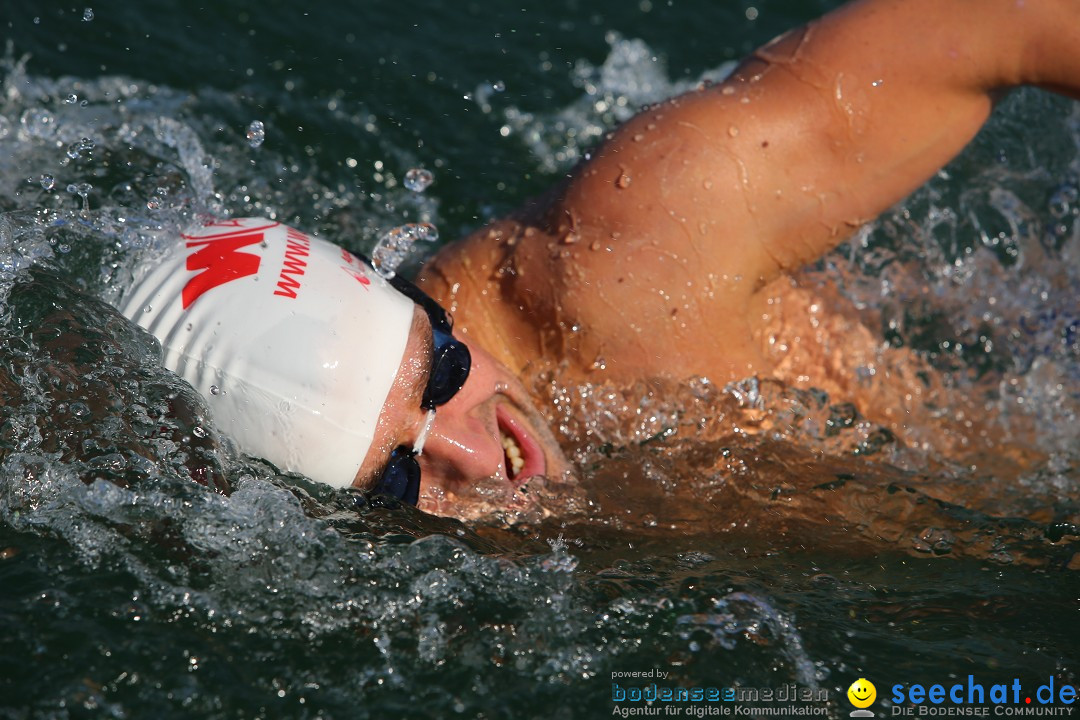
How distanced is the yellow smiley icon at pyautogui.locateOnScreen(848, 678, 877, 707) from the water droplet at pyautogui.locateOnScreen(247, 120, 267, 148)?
238 cm

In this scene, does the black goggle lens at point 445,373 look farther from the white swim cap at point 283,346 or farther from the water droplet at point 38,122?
the water droplet at point 38,122

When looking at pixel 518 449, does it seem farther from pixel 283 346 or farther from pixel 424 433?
pixel 283 346

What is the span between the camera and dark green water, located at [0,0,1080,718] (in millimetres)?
1789

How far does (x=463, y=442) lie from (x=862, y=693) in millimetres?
862

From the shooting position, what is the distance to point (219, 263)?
6.76ft

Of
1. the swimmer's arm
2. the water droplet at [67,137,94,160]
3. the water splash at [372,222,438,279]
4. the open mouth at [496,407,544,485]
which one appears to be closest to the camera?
the swimmer's arm

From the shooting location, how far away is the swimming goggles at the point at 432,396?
6.68 ft

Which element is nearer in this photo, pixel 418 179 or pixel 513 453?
pixel 513 453

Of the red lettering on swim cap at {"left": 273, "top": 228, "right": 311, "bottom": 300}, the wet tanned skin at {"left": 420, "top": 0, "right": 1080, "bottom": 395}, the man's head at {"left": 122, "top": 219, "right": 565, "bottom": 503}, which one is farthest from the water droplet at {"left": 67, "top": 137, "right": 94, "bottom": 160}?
the wet tanned skin at {"left": 420, "top": 0, "right": 1080, "bottom": 395}

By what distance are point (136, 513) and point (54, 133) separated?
1.66 meters

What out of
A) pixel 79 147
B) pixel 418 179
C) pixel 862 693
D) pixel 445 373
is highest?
pixel 418 179

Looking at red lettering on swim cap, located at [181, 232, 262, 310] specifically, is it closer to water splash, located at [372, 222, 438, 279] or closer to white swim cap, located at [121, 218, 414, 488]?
white swim cap, located at [121, 218, 414, 488]

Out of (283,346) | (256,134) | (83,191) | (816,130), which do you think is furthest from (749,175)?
(256,134)

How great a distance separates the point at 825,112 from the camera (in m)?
2.11
